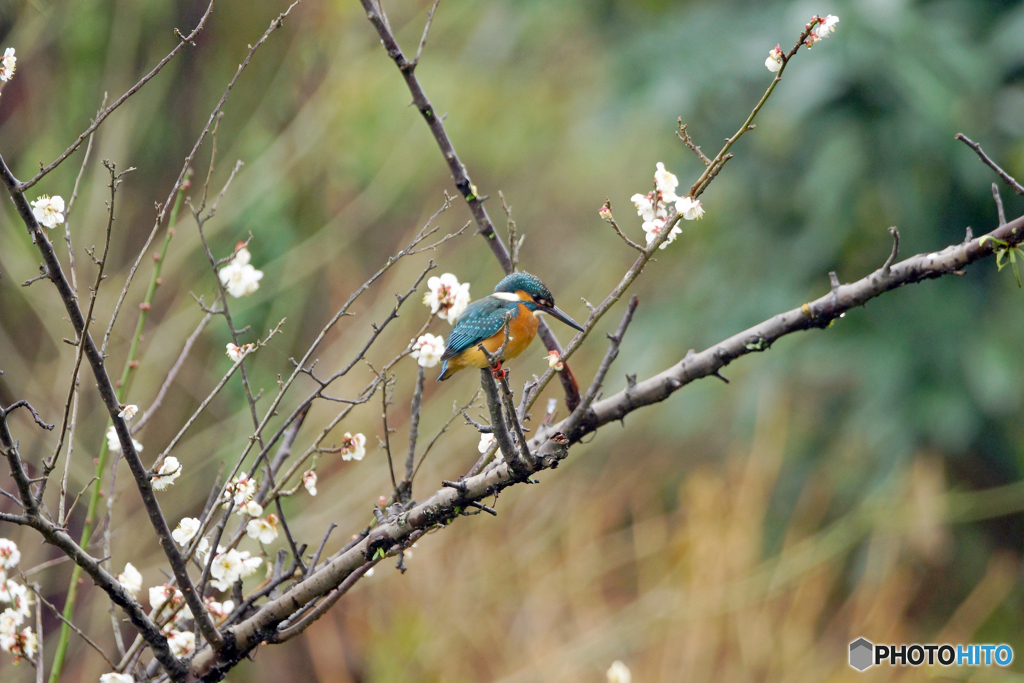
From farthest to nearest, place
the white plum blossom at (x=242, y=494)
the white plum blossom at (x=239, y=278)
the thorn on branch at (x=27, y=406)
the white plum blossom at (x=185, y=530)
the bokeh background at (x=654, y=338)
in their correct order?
the bokeh background at (x=654, y=338), the white plum blossom at (x=239, y=278), the white plum blossom at (x=185, y=530), the white plum blossom at (x=242, y=494), the thorn on branch at (x=27, y=406)

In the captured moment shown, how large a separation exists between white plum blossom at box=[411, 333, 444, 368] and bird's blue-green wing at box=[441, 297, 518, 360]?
23cm

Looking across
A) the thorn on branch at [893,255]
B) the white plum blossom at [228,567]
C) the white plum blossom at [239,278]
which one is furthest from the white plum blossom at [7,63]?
the thorn on branch at [893,255]

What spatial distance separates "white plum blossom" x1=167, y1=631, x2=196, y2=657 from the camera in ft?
3.89

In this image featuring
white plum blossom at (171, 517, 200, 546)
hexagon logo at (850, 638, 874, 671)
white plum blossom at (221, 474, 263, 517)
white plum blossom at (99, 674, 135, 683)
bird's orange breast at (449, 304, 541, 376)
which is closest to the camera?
white plum blossom at (99, 674, 135, 683)

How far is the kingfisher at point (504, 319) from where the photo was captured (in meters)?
1.44

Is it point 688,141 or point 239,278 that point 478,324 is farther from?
point 688,141

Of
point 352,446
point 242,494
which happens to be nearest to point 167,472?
point 242,494

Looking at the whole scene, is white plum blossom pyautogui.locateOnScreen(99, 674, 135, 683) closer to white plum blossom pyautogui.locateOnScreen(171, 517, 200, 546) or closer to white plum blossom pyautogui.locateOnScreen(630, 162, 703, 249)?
white plum blossom pyautogui.locateOnScreen(171, 517, 200, 546)

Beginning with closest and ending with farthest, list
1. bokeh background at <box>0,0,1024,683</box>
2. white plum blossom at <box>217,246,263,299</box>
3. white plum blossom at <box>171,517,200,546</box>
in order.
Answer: white plum blossom at <box>171,517,200,546</box> < white plum blossom at <box>217,246,263,299</box> < bokeh background at <box>0,0,1024,683</box>

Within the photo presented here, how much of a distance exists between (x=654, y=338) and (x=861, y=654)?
2004 millimetres

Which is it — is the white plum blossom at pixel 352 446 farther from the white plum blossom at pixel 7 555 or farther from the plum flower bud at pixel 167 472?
the white plum blossom at pixel 7 555

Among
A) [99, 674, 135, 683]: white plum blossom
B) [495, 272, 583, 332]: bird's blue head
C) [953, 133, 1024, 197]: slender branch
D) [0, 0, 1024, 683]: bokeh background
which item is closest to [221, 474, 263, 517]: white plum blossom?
[99, 674, 135, 683]: white plum blossom

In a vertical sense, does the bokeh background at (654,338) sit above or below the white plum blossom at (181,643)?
above

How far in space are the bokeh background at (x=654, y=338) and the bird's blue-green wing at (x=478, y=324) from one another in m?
1.24
